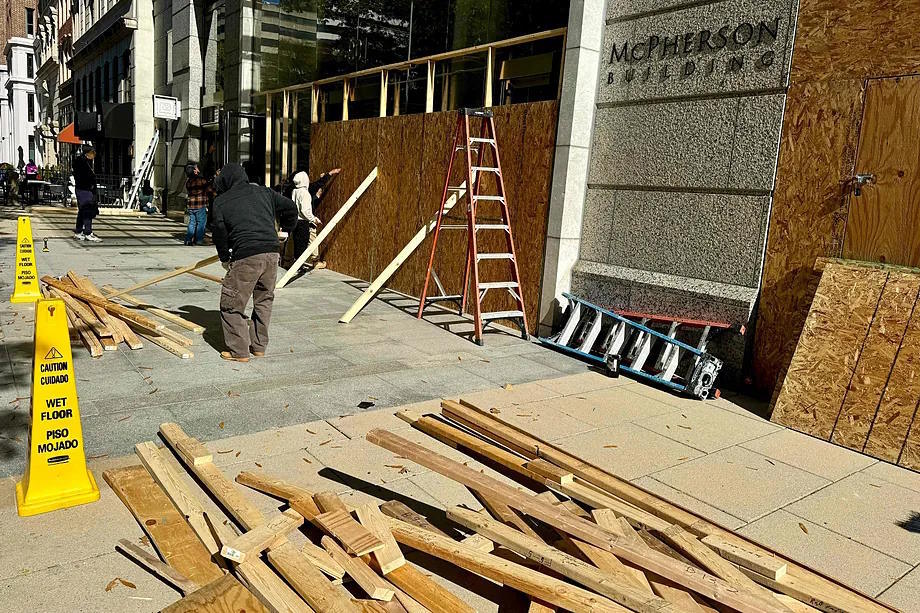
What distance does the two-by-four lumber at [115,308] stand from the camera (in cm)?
759

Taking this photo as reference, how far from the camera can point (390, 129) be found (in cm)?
1154

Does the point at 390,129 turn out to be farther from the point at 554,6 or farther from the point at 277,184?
the point at 277,184

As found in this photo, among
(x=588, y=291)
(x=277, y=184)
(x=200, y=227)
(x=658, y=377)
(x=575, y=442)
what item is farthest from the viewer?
(x=200, y=227)

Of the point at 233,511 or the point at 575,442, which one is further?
the point at 575,442

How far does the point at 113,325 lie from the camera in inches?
297

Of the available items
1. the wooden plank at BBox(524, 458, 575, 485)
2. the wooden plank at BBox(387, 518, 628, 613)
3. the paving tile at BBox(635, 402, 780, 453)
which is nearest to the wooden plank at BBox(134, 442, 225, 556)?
the wooden plank at BBox(387, 518, 628, 613)

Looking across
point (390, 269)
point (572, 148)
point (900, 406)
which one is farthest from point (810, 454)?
point (390, 269)

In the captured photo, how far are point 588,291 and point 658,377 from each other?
174cm

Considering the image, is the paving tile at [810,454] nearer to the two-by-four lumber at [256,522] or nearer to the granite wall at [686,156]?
the granite wall at [686,156]

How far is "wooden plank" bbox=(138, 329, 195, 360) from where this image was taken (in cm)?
698

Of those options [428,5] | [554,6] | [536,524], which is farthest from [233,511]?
[428,5]

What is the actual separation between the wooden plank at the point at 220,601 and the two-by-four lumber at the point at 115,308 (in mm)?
5234

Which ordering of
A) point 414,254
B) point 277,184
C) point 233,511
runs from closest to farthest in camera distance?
point 233,511 → point 414,254 → point 277,184

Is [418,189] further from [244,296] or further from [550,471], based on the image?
[550,471]
